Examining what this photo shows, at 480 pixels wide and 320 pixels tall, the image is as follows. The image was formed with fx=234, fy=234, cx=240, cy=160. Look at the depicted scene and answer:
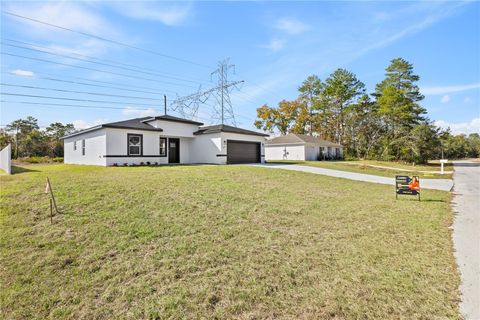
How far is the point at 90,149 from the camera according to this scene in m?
17.7

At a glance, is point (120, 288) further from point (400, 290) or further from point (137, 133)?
point (137, 133)

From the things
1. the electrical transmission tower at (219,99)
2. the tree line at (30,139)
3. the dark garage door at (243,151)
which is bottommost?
the dark garage door at (243,151)

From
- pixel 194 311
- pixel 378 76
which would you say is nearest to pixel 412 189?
pixel 194 311

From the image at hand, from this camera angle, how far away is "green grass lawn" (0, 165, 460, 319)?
282 centimetres

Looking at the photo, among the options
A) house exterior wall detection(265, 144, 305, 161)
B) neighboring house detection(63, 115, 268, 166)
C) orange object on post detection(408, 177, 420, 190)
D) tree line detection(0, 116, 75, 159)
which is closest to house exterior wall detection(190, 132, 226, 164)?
neighboring house detection(63, 115, 268, 166)

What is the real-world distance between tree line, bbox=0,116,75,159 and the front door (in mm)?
28015

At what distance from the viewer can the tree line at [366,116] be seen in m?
35.1

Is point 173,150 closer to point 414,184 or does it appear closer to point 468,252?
point 414,184

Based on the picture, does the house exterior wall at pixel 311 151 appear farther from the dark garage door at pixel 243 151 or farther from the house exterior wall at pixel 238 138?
Answer: the dark garage door at pixel 243 151

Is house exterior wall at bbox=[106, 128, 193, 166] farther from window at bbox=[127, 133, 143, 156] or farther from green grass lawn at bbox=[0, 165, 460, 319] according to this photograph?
green grass lawn at bbox=[0, 165, 460, 319]

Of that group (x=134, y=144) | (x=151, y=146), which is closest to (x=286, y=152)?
(x=151, y=146)

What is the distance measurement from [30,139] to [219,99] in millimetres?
34457

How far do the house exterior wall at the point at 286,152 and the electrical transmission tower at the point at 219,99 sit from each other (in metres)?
10.2

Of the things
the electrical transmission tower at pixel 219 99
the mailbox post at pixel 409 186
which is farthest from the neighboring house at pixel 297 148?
the mailbox post at pixel 409 186
